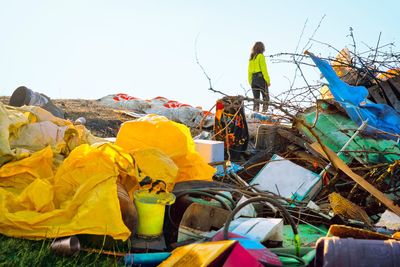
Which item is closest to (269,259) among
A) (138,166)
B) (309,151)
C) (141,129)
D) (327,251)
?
(327,251)

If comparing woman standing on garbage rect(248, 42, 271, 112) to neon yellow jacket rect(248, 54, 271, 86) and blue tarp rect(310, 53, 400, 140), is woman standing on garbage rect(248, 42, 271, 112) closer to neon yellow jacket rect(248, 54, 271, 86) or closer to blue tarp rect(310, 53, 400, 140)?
neon yellow jacket rect(248, 54, 271, 86)

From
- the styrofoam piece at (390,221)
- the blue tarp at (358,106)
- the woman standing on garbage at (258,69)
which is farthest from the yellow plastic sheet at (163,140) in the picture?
the woman standing on garbage at (258,69)

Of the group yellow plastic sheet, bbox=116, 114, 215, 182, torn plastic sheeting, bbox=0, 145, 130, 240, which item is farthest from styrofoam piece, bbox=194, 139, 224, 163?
torn plastic sheeting, bbox=0, 145, 130, 240

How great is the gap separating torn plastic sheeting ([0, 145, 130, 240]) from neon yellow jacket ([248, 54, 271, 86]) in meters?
6.36

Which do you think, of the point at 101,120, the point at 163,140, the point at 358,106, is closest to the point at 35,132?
the point at 163,140

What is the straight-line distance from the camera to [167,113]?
965 centimetres

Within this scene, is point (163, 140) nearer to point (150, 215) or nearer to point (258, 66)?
point (150, 215)

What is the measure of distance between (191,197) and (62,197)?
3.06ft

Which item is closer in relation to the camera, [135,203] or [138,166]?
[135,203]

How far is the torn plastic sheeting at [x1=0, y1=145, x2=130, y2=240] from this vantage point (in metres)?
2.63

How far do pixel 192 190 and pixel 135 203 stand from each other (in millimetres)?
451

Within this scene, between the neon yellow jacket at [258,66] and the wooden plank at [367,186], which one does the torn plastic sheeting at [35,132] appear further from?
the neon yellow jacket at [258,66]

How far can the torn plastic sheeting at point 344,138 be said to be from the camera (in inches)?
175

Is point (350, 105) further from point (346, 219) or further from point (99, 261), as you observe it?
point (99, 261)
